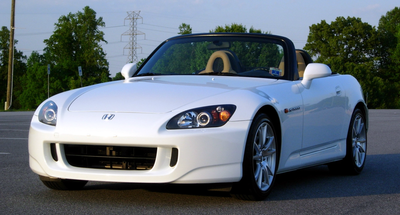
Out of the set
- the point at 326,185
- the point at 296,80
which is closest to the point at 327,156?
the point at 326,185

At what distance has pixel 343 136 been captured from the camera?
21.0ft

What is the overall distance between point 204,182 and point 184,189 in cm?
79

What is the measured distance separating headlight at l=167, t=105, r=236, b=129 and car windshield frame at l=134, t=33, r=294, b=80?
1433 mm

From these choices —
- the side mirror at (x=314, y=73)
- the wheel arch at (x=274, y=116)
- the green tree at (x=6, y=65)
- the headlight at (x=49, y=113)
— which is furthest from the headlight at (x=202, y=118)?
the green tree at (x=6, y=65)

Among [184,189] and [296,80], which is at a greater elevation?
[296,80]

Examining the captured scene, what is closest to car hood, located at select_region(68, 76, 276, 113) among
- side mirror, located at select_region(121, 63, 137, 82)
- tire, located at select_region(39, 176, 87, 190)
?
tire, located at select_region(39, 176, 87, 190)

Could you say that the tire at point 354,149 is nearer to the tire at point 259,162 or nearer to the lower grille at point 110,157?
the tire at point 259,162

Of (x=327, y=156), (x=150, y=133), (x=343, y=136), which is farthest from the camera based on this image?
(x=343, y=136)

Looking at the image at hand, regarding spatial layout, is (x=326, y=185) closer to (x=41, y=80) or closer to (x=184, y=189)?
(x=184, y=189)

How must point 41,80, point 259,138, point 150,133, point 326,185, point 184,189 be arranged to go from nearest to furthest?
1. point 150,133
2. point 259,138
3. point 184,189
4. point 326,185
5. point 41,80

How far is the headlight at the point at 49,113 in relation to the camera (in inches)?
179

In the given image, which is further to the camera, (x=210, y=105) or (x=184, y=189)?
(x=184, y=189)

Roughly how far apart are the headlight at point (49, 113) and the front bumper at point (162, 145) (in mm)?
153

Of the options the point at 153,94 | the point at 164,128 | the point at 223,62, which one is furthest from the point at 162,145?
the point at 223,62
